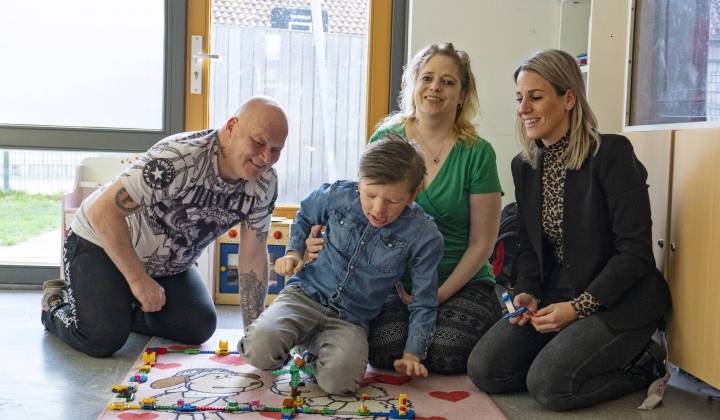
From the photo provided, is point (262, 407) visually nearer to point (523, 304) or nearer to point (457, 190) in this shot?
point (523, 304)

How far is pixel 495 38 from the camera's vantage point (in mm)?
3375

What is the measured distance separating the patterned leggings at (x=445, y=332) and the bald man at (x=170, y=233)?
1.16 feet

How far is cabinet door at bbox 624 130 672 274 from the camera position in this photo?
6.95 feet

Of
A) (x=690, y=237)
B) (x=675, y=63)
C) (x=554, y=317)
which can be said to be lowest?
(x=554, y=317)

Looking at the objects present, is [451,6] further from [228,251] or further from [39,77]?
[39,77]

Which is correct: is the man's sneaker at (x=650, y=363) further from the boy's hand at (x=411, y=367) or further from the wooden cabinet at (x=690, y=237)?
the boy's hand at (x=411, y=367)

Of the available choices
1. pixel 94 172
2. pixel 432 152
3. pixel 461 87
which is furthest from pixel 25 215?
pixel 461 87

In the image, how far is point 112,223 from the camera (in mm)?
1992

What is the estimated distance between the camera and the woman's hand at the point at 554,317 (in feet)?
6.41

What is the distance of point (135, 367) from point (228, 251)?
3.39ft

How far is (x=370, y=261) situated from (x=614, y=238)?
2.04 ft

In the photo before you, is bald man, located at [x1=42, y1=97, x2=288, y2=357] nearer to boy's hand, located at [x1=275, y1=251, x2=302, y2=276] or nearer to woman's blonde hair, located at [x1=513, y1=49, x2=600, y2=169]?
boy's hand, located at [x1=275, y1=251, x2=302, y2=276]

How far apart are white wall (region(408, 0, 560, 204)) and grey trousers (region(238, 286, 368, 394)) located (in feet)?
5.17

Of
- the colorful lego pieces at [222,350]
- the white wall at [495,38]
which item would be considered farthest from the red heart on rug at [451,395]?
the white wall at [495,38]
